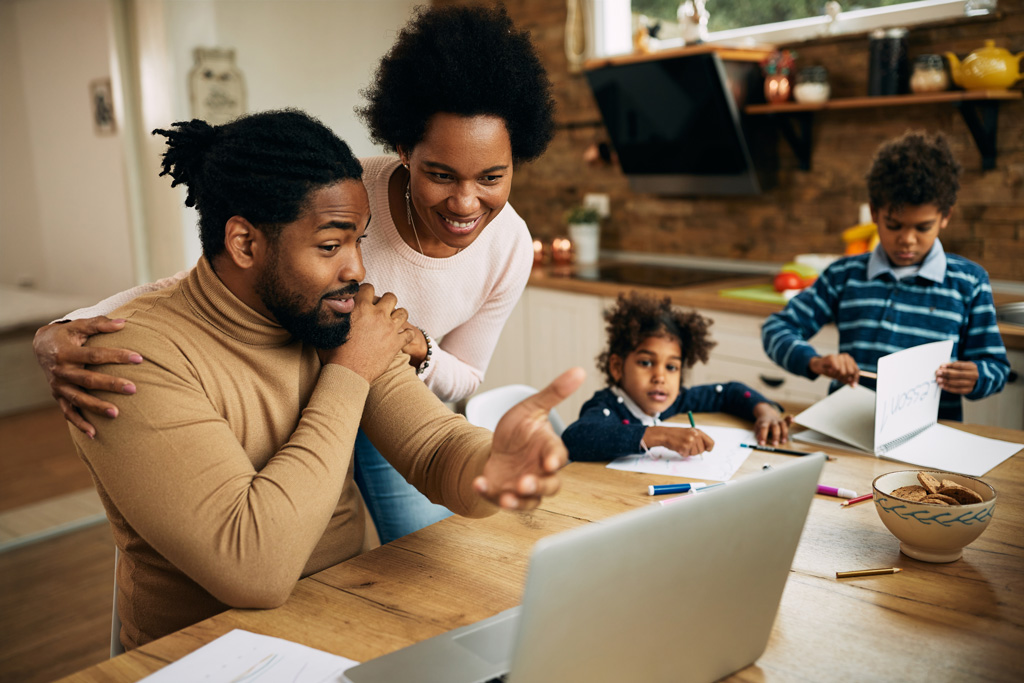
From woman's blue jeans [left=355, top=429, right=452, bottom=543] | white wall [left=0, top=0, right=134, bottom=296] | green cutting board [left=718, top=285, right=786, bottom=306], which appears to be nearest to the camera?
woman's blue jeans [left=355, top=429, right=452, bottom=543]

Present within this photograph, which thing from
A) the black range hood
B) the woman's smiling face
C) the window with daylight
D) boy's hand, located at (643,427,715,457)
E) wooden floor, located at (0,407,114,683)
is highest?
the window with daylight

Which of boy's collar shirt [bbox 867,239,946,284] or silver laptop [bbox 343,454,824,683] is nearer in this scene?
silver laptop [bbox 343,454,824,683]

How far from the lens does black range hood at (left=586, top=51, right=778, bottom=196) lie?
10.2ft

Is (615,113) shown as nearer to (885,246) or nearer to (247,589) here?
(885,246)

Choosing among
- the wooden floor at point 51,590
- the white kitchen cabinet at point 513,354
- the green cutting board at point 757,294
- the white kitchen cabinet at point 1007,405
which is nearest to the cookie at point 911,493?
the white kitchen cabinet at point 1007,405

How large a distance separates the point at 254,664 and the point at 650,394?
3.71 feet

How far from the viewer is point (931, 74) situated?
2.62 meters

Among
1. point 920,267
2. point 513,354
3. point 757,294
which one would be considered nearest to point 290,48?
point 513,354

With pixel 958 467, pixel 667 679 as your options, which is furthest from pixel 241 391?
pixel 958 467

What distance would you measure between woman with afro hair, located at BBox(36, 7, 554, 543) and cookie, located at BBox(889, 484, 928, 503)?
0.71 meters

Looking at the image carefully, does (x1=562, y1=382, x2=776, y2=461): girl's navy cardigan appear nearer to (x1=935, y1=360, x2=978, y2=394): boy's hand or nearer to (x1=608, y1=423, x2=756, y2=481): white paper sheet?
(x1=608, y1=423, x2=756, y2=481): white paper sheet

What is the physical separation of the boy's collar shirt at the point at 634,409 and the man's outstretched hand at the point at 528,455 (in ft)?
2.88

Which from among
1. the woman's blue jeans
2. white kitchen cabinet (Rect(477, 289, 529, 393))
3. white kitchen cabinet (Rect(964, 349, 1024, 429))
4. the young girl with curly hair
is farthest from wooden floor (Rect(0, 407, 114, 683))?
white kitchen cabinet (Rect(964, 349, 1024, 429))

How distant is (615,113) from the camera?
11.6ft
